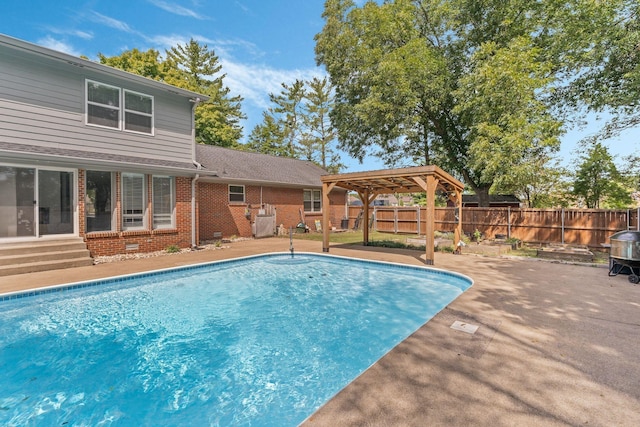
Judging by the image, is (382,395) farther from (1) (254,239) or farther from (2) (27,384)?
(1) (254,239)

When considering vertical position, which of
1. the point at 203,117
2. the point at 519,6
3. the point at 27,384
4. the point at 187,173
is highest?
the point at 519,6

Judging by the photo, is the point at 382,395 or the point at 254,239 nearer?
the point at 382,395

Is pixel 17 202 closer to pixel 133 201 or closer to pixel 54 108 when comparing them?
pixel 133 201

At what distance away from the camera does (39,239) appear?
27.1 feet

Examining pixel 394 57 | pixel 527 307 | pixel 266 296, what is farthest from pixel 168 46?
pixel 527 307

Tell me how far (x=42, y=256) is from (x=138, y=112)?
532 cm

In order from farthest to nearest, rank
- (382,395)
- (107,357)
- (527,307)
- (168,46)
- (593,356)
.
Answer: (168,46) < (527,307) < (107,357) < (593,356) < (382,395)

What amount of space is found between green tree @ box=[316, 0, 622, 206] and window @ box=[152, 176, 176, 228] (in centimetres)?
1099

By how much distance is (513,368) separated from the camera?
307 cm

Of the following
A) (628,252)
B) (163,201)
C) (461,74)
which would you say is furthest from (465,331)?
(461,74)

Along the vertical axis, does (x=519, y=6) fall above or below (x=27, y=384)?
above

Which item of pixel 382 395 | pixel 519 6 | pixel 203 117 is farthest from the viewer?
pixel 203 117

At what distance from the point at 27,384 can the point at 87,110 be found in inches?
341

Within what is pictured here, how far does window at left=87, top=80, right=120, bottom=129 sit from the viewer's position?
9.28 meters
